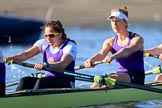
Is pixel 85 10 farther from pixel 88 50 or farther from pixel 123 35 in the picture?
pixel 123 35

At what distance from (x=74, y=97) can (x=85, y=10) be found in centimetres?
2828

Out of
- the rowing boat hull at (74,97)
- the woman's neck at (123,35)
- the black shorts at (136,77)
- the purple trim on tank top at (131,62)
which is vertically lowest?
the rowing boat hull at (74,97)

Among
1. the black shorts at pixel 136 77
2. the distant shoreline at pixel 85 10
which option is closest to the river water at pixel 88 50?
the distant shoreline at pixel 85 10

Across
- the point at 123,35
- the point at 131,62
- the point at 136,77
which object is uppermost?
the point at 123,35

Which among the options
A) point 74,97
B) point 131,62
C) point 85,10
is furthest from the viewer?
point 85,10

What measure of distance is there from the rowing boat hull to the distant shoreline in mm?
24134

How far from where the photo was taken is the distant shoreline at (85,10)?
1357 inches

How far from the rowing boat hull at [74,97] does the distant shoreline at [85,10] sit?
24.1m

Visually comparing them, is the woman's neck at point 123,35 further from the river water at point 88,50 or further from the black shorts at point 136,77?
the river water at point 88,50

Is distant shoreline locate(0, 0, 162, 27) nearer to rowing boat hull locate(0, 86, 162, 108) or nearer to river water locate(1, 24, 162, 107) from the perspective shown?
river water locate(1, 24, 162, 107)

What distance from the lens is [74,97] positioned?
28.6ft

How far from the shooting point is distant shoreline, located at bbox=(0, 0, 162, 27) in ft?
113

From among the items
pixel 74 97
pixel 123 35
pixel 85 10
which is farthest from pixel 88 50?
pixel 85 10

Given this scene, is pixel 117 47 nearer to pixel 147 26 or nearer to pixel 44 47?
pixel 44 47
